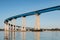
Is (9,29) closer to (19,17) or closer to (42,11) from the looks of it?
(19,17)

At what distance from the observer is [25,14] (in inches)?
3772

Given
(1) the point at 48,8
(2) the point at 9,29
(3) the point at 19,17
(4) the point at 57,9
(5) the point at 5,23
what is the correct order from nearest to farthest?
(4) the point at 57,9 < (1) the point at 48,8 < (3) the point at 19,17 < (5) the point at 5,23 < (2) the point at 9,29

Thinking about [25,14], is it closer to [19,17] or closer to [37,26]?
[19,17]

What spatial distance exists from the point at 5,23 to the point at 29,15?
152ft

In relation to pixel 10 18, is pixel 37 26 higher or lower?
lower

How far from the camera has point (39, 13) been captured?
247 ft

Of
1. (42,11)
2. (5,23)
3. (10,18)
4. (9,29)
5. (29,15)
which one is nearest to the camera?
(42,11)

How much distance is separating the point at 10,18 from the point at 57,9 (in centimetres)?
5915

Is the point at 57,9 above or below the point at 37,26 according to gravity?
above

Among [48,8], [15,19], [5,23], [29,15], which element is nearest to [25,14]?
[29,15]

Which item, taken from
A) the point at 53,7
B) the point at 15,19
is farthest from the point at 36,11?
the point at 15,19

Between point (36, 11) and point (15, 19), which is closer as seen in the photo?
point (36, 11)

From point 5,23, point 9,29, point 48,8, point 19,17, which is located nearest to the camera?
point 48,8

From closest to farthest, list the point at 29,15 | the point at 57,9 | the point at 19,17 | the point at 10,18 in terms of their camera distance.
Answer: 1. the point at 57,9
2. the point at 29,15
3. the point at 19,17
4. the point at 10,18
